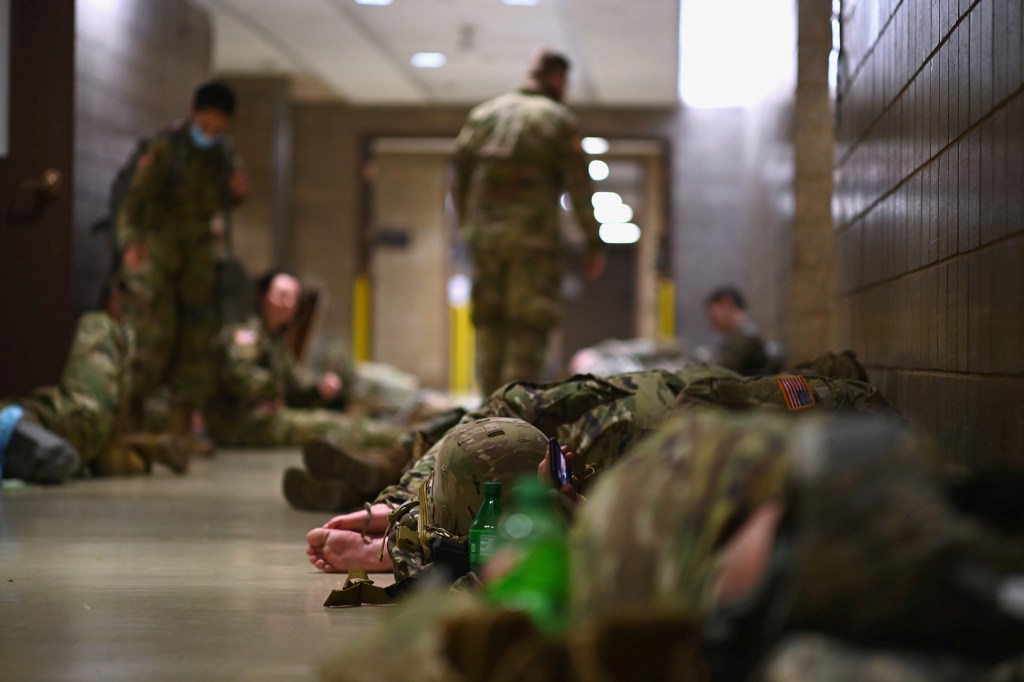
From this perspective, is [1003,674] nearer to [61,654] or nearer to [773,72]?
[61,654]

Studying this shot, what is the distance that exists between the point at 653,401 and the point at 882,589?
2.04 m

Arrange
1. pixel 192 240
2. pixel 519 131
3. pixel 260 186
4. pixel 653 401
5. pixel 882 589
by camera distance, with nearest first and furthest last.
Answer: pixel 882 589 → pixel 653 401 → pixel 519 131 → pixel 192 240 → pixel 260 186

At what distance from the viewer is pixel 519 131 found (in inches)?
263

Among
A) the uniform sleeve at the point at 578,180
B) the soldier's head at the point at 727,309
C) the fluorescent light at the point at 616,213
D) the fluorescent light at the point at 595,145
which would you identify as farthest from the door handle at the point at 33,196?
the fluorescent light at the point at 616,213

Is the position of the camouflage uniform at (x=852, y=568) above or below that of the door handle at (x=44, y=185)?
below

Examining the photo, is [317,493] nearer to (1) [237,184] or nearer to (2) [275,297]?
(1) [237,184]

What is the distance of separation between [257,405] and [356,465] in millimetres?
3948

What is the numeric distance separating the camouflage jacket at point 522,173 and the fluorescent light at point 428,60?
15.7ft

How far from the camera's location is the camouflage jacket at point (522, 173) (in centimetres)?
671

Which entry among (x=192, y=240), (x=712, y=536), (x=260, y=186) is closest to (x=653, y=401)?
(x=712, y=536)

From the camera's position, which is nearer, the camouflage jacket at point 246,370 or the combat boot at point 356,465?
the combat boot at point 356,465

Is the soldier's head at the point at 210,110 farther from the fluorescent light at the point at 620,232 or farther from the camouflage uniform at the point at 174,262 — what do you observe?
the fluorescent light at the point at 620,232

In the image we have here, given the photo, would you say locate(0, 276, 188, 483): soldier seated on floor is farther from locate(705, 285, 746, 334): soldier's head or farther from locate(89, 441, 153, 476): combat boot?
locate(705, 285, 746, 334): soldier's head

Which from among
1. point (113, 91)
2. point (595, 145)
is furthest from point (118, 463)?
point (595, 145)
